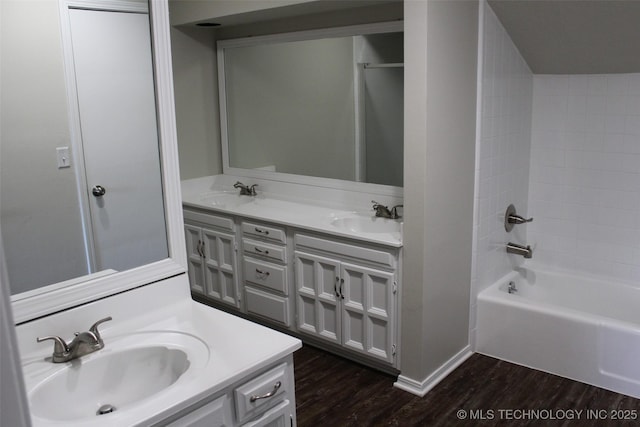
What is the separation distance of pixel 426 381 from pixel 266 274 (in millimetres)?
1200

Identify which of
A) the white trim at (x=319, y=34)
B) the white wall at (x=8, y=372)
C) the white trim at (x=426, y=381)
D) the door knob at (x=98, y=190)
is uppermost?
the white trim at (x=319, y=34)

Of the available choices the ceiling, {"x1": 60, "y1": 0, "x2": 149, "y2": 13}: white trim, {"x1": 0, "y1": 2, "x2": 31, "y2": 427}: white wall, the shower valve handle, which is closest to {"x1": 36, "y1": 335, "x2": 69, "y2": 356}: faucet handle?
{"x1": 60, "y1": 0, "x2": 149, "y2": 13}: white trim

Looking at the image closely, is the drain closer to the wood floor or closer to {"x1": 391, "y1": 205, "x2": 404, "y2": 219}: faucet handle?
the wood floor

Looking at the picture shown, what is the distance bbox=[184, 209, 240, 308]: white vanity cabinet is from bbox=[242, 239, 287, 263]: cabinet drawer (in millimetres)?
118

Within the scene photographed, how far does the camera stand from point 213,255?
414 cm

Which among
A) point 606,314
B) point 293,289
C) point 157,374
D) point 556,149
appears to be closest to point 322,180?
point 293,289

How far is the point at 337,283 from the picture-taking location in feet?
11.2

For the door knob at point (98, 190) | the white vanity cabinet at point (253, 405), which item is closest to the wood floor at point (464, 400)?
the white vanity cabinet at point (253, 405)

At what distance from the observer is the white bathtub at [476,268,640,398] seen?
313 cm

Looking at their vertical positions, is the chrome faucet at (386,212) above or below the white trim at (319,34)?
below

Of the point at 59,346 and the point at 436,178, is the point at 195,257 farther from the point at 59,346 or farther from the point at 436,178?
the point at 59,346

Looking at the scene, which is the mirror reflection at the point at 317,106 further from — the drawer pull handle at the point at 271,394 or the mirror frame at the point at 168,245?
the drawer pull handle at the point at 271,394

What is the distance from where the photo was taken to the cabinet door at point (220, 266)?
401 cm

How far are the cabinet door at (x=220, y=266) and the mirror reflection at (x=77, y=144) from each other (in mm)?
1805
